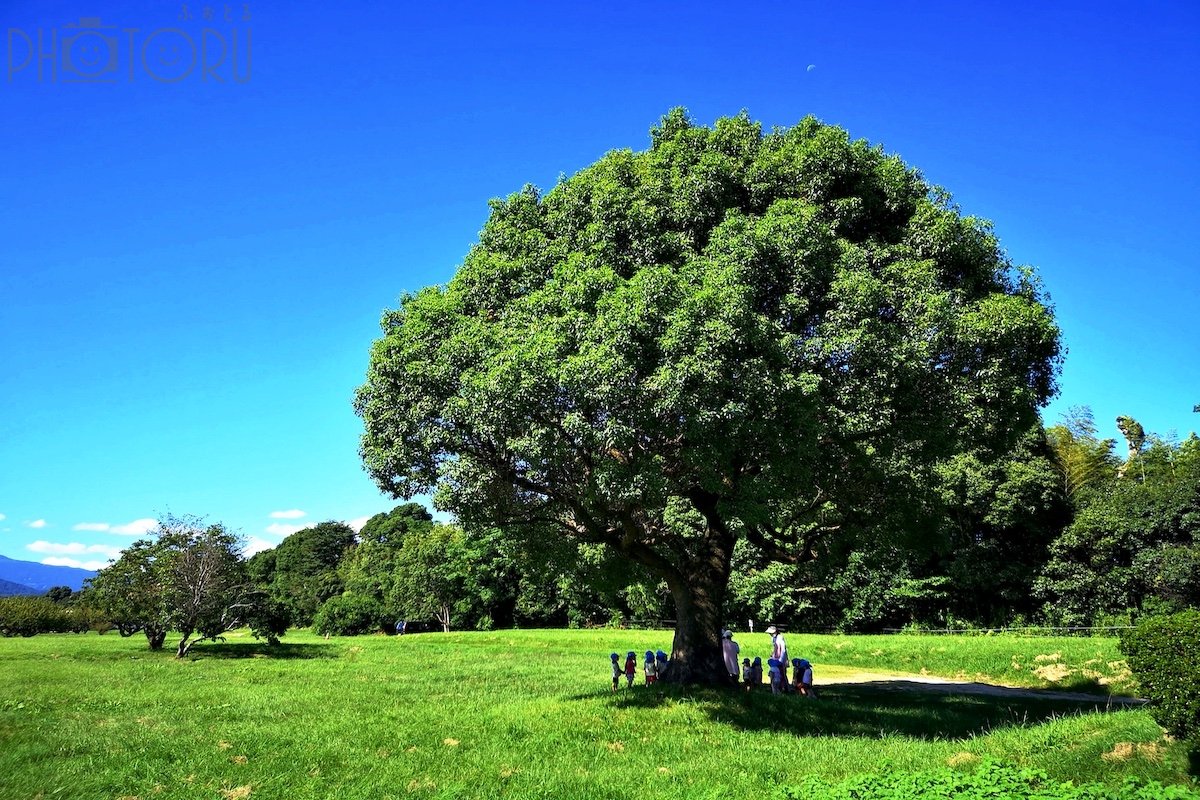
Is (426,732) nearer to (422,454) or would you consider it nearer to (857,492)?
(422,454)

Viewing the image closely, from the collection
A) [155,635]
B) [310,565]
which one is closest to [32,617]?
[155,635]

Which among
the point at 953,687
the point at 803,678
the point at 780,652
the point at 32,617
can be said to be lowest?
the point at 953,687

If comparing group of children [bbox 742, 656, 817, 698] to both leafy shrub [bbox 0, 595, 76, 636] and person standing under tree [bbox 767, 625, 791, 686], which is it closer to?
person standing under tree [bbox 767, 625, 791, 686]

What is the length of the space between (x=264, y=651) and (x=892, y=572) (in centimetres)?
3746

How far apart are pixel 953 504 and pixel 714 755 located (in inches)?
1318

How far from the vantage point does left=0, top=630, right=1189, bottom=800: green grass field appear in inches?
388

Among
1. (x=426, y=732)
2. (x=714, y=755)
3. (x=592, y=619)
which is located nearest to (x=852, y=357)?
(x=714, y=755)

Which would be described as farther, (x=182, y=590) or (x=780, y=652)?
(x=182, y=590)

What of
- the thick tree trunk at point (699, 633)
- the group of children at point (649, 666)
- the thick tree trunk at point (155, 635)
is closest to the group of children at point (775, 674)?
the group of children at point (649, 666)

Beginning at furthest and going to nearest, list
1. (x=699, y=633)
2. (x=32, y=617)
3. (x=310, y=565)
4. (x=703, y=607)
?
(x=310, y=565) → (x=32, y=617) → (x=703, y=607) → (x=699, y=633)

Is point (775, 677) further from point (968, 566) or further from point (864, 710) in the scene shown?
point (968, 566)

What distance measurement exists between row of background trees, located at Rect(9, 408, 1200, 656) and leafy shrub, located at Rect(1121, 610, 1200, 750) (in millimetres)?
9535

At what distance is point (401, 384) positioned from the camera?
15438 millimetres

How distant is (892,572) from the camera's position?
4400 cm
